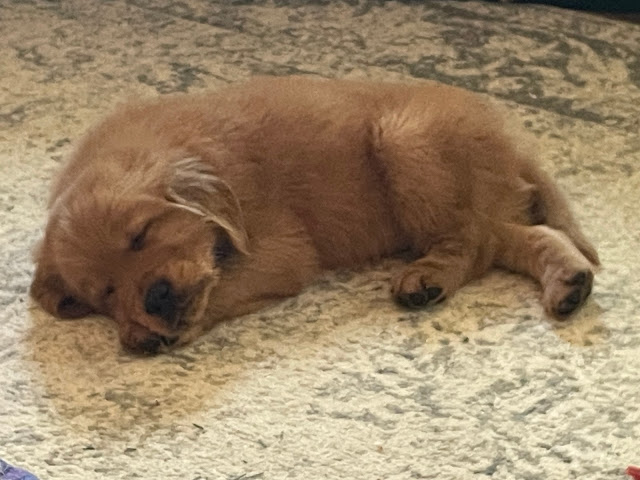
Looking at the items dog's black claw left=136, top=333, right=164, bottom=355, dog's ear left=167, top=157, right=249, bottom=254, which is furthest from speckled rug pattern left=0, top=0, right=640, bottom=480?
dog's ear left=167, top=157, right=249, bottom=254

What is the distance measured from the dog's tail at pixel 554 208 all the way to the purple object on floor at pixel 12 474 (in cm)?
122

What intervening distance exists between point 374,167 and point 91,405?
827mm

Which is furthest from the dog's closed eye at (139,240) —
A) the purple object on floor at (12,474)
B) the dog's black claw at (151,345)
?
the purple object on floor at (12,474)

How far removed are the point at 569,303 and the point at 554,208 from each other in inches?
12.3

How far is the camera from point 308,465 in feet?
5.32

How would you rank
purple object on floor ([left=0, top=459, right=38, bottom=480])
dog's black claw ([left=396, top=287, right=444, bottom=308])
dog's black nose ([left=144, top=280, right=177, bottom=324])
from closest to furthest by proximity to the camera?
purple object on floor ([left=0, top=459, right=38, bottom=480])
dog's black nose ([left=144, top=280, right=177, bottom=324])
dog's black claw ([left=396, top=287, right=444, bottom=308])

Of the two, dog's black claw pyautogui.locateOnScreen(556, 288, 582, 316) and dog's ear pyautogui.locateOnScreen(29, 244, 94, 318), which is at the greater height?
dog's black claw pyautogui.locateOnScreen(556, 288, 582, 316)

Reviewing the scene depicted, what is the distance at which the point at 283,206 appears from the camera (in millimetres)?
2113

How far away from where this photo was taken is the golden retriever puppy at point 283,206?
6.21ft

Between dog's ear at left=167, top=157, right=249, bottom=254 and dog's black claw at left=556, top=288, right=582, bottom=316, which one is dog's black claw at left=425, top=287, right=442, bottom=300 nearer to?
dog's black claw at left=556, top=288, right=582, bottom=316

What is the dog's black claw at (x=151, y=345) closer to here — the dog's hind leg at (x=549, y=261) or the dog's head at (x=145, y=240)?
the dog's head at (x=145, y=240)

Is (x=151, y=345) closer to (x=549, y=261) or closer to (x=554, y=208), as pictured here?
(x=549, y=261)

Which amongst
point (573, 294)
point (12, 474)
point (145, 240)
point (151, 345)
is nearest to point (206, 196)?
point (145, 240)

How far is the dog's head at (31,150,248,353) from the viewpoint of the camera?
1868 millimetres
